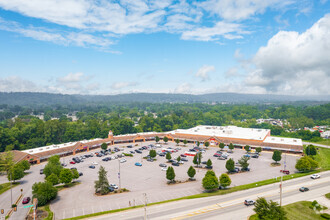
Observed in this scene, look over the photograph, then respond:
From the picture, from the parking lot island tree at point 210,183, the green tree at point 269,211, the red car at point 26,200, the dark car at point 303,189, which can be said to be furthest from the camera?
the parking lot island tree at point 210,183

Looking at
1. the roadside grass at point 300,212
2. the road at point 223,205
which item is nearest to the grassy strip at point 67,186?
the road at point 223,205

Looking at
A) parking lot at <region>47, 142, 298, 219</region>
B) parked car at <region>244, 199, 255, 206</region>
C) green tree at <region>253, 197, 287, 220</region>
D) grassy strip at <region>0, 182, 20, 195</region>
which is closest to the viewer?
green tree at <region>253, 197, 287, 220</region>

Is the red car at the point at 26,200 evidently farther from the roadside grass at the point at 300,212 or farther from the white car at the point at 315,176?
the white car at the point at 315,176

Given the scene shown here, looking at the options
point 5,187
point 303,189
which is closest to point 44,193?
point 5,187

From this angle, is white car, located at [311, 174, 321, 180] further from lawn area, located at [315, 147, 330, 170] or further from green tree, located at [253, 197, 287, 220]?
green tree, located at [253, 197, 287, 220]

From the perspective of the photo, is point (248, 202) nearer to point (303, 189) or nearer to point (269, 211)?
point (269, 211)

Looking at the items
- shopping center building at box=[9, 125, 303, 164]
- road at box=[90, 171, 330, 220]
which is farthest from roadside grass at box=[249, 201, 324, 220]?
shopping center building at box=[9, 125, 303, 164]
